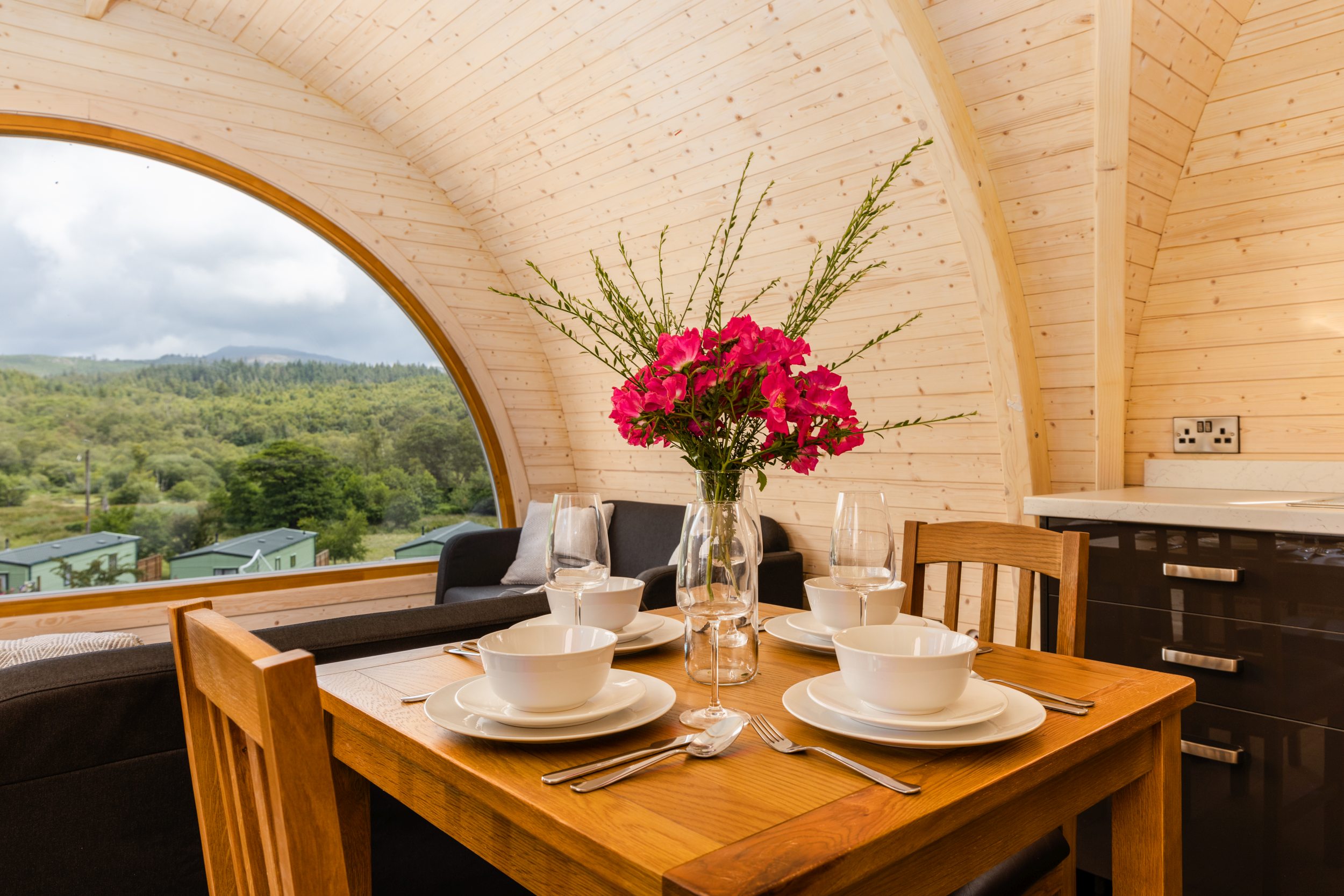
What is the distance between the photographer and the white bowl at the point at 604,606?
1373mm

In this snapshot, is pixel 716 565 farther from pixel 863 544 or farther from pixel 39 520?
pixel 39 520

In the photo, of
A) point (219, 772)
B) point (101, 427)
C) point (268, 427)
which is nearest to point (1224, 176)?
point (219, 772)

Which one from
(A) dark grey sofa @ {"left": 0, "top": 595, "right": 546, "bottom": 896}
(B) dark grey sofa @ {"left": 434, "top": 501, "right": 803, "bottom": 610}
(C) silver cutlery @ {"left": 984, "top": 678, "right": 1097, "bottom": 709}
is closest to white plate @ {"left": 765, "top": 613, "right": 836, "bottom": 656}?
(C) silver cutlery @ {"left": 984, "top": 678, "right": 1097, "bottom": 709}

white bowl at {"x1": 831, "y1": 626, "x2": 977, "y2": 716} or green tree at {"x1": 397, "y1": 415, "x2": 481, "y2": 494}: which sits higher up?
green tree at {"x1": 397, "y1": 415, "x2": 481, "y2": 494}

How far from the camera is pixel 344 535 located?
479 centimetres

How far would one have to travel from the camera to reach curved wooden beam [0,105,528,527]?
382 cm

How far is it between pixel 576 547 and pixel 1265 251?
2338mm

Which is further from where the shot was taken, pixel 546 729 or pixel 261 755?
pixel 546 729

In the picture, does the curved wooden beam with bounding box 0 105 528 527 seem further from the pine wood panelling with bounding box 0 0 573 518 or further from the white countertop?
the white countertop

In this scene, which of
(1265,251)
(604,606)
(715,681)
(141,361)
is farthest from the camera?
(141,361)

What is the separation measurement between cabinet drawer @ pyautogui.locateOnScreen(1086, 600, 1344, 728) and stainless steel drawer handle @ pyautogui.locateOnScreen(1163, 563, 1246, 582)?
9cm

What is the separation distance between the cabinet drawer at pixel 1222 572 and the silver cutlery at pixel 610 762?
142 cm

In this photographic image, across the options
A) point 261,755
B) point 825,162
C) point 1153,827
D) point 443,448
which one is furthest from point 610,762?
point 443,448

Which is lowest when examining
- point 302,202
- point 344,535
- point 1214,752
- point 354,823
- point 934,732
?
point 1214,752
